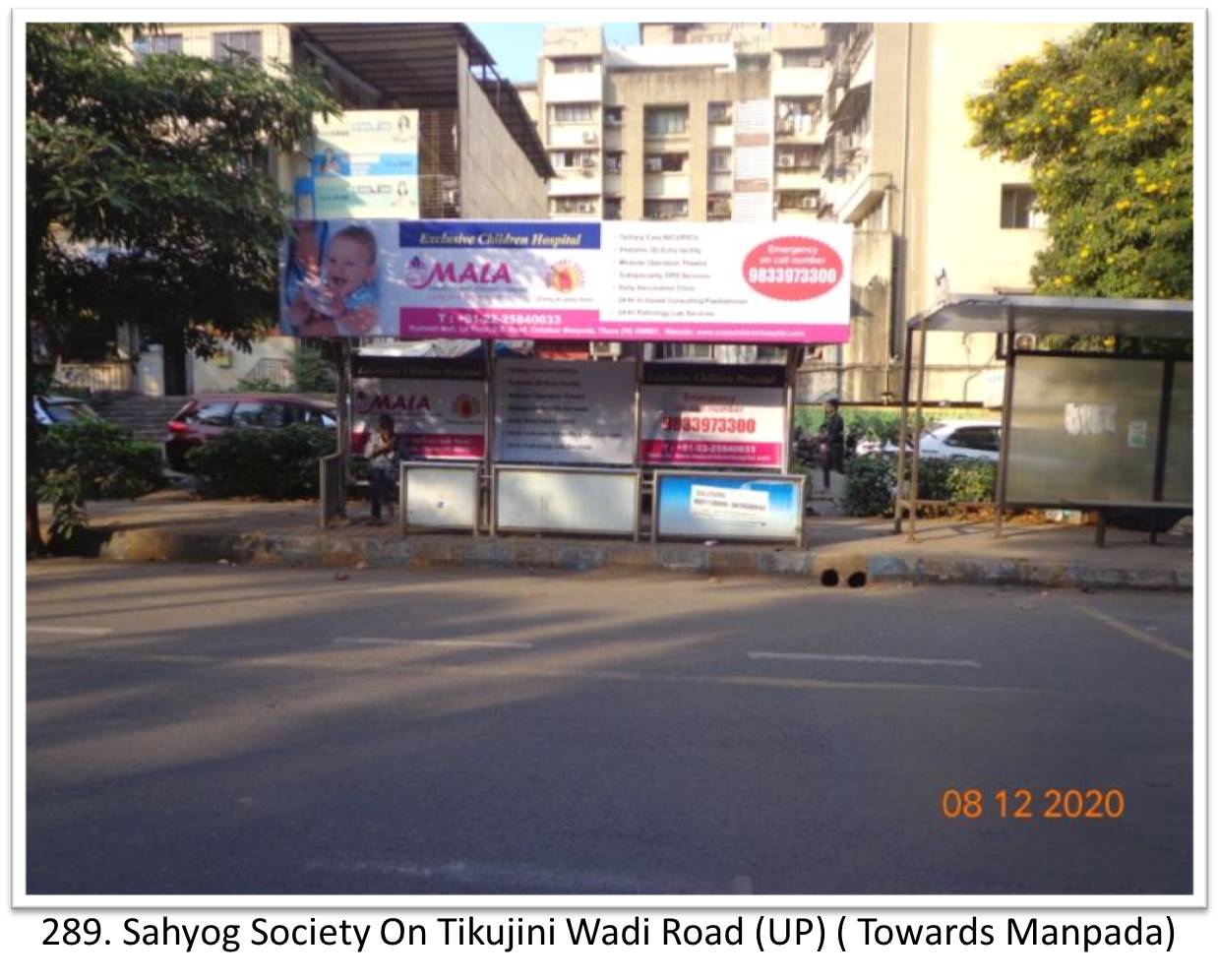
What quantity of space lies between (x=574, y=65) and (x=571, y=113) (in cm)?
241

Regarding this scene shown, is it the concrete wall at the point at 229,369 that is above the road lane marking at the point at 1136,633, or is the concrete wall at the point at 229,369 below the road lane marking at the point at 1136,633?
above

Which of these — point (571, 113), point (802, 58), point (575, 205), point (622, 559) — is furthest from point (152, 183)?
point (571, 113)

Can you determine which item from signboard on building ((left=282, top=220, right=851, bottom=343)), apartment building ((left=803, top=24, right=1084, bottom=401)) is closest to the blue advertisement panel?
signboard on building ((left=282, top=220, right=851, bottom=343))

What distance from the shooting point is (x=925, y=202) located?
101ft

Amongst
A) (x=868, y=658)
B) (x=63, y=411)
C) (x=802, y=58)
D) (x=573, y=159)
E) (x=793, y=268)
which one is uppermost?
(x=802, y=58)

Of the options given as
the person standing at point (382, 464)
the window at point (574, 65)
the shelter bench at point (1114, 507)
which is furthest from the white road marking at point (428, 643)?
the window at point (574, 65)

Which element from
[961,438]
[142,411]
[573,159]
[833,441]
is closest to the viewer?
[833,441]

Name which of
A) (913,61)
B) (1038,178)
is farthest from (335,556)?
(913,61)

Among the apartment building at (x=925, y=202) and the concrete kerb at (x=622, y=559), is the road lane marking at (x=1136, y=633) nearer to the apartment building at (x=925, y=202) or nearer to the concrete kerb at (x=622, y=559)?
the concrete kerb at (x=622, y=559)

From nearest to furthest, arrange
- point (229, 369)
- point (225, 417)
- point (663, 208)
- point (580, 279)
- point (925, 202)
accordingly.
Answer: point (580, 279), point (225, 417), point (925, 202), point (229, 369), point (663, 208)

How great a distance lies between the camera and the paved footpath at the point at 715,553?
11.2 meters

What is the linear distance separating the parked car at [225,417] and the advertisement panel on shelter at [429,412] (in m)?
4.41

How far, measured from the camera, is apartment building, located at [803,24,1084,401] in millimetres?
29156

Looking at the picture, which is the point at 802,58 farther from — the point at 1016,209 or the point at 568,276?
the point at 568,276
